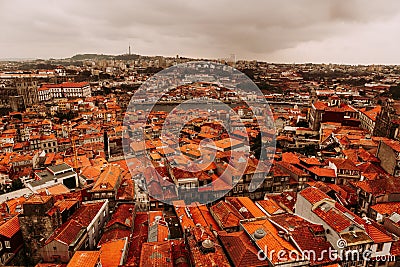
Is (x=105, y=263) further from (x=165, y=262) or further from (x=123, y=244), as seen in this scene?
(x=165, y=262)

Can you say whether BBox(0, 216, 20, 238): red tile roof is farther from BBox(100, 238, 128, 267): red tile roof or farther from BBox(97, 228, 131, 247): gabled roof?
BBox(100, 238, 128, 267): red tile roof

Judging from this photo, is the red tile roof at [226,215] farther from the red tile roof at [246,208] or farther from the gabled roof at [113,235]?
the gabled roof at [113,235]

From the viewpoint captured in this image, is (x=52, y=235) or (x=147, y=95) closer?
(x=52, y=235)

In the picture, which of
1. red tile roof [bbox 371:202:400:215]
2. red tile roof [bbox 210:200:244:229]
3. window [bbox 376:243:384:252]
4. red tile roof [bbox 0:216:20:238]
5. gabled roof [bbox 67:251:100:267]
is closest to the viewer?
gabled roof [bbox 67:251:100:267]

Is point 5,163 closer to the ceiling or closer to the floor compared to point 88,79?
closer to the floor

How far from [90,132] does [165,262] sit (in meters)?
31.5

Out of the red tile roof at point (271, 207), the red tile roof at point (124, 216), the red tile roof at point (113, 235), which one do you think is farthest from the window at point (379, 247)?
the red tile roof at point (124, 216)

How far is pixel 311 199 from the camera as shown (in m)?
14.9

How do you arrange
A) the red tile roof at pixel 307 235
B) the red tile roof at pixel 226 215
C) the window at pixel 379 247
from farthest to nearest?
the red tile roof at pixel 226 215, the window at pixel 379 247, the red tile roof at pixel 307 235

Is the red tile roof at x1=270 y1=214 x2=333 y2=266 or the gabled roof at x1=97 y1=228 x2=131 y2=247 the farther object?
the gabled roof at x1=97 y1=228 x2=131 y2=247

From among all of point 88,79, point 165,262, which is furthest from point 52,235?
point 88,79

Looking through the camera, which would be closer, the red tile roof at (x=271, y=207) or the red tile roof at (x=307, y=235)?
the red tile roof at (x=307, y=235)

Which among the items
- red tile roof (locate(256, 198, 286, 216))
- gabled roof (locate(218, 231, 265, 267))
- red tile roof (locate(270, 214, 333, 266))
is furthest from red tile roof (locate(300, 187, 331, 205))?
gabled roof (locate(218, 231, 265, 267))

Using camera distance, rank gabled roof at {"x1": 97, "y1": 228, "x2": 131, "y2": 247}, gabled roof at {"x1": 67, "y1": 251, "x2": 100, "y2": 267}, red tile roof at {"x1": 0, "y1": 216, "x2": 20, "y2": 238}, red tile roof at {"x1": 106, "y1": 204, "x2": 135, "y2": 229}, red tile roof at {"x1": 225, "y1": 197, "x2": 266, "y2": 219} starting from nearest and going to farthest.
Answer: gabled roof at {"x1": 67, "y1": 251, "x2": 100, "y2": 267}, red tile roof at {"x1": 0, "y1": 216, "x2": 20, "y2": 238}, gabled roof at {"x1": 97, "y1": 228, "x2": 131, "y2": 247}, red tile roof at {"x1": 106, "y1": 204, "x2": 135, "y2": 229}, red tile roof at {"x1": 225, "y1": 197, "x2": 266, "y2": 219}
